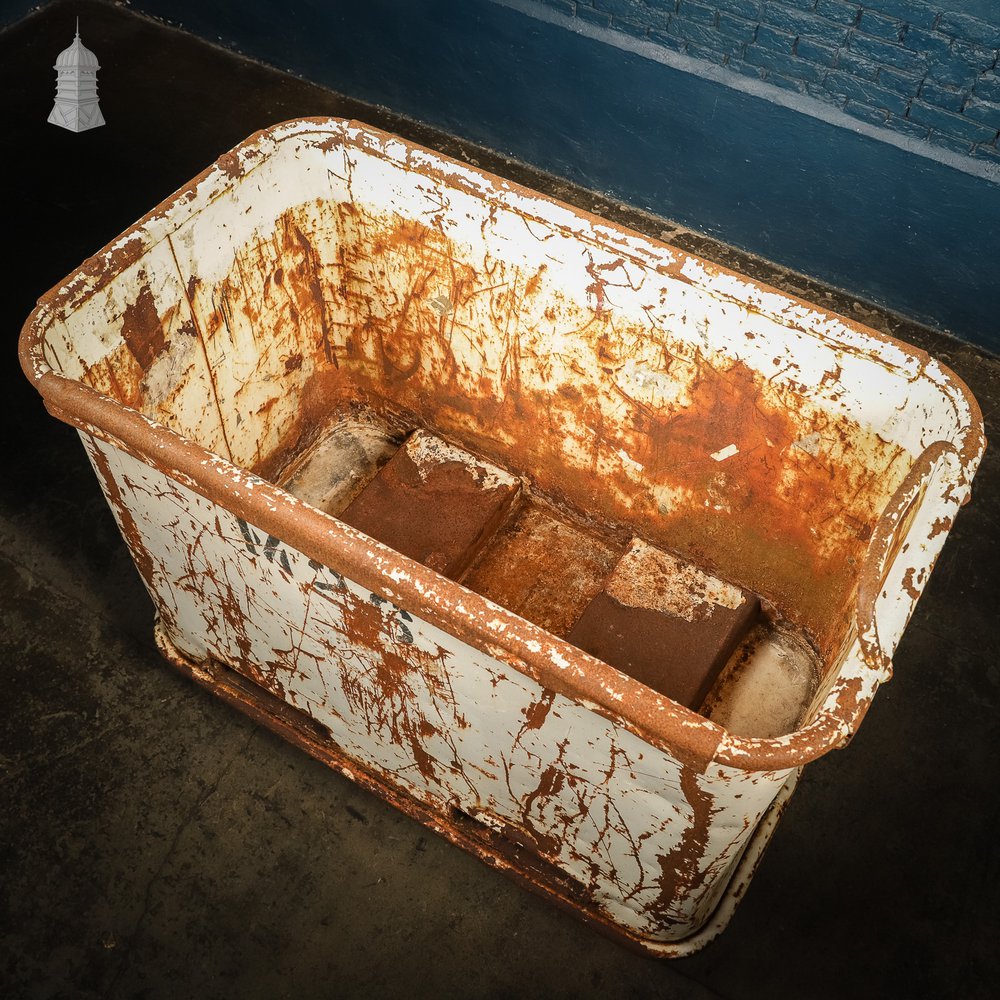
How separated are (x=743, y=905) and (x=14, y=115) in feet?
12.2

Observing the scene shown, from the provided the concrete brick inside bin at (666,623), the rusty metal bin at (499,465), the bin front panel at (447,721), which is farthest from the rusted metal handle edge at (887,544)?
the concrete brick inside bin at (666,623)

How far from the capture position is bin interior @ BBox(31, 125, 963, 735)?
78.7 inches

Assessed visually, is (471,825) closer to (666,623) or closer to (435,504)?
(666,623)

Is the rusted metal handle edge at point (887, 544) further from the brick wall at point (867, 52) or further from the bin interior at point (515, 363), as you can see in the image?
the brick wall at point (867, 52)

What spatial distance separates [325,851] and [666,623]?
918mm

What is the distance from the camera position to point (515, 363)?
2418 mm

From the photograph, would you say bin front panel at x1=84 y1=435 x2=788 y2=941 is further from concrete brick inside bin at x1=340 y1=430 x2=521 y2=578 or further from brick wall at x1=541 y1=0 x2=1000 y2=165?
brick wall at x1=541 y1=0 x2=1000 y2=165

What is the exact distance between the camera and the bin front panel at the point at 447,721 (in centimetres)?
156

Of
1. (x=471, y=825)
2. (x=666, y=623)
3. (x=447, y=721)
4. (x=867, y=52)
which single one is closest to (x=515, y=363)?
(x=666, y=623)

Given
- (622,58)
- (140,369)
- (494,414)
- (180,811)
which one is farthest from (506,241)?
(180,811)

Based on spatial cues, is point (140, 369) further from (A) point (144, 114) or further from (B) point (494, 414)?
(A) point (144, 114)

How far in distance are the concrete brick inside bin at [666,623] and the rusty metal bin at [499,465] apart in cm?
6

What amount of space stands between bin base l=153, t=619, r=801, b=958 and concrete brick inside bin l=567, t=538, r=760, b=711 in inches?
12.8

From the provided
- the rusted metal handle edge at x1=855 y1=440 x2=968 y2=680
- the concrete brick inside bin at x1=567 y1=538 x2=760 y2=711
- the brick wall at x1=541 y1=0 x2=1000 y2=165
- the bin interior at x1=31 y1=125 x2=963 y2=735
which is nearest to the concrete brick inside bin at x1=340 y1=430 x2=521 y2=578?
the bin interior at x1=31 y1=125 x2=963 y2=735
